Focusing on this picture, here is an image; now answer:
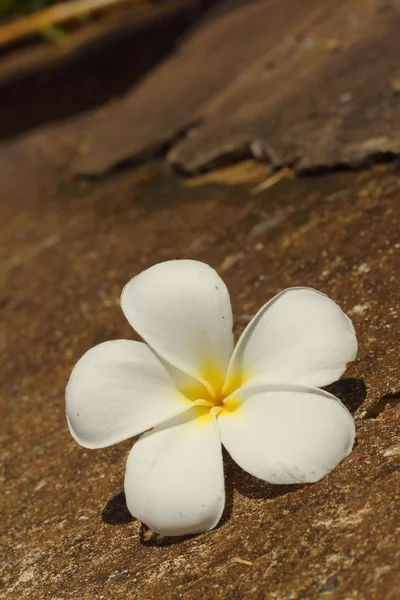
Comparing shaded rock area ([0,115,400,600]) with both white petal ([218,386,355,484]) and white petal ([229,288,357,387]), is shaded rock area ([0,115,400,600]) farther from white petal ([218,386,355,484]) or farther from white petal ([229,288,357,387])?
white petal ([229,288,357,387])

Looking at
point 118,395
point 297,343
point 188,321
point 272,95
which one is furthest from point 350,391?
point 272,95

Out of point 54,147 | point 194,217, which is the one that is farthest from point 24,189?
point 194,217

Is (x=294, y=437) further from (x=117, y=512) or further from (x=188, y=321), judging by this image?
(x=117, y=512)

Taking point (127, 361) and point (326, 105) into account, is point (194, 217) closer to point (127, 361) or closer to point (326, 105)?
point (326, 105)

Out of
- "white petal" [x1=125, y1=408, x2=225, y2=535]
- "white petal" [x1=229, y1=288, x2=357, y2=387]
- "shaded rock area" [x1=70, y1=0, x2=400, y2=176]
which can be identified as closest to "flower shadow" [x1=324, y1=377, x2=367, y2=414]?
"white petal" [x1=229, y1=288, x2=357, y2=387]

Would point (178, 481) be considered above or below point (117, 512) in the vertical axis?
above

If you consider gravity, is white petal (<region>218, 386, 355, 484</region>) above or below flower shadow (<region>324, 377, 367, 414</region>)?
above
